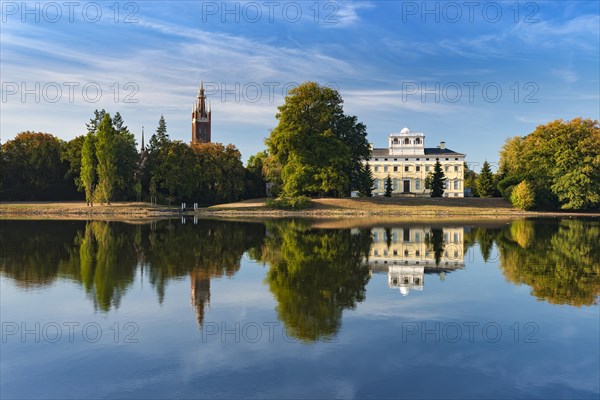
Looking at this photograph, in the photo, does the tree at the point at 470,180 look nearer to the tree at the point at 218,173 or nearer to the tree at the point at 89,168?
the tree at the point at 218,173

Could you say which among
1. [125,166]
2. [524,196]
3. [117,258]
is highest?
[125,166]

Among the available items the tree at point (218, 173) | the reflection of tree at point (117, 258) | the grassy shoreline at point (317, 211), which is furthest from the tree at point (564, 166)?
the reflection of tree at point (117, 258)

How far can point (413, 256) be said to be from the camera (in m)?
19.8

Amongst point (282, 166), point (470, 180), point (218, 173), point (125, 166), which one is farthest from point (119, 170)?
point (470, 180)

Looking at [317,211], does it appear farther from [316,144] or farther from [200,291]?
[200,291]

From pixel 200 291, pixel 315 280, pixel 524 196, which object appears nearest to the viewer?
pixel 200 291

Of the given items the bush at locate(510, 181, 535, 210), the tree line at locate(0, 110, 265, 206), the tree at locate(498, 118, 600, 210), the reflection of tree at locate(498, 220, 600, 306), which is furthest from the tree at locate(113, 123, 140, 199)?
the reflection of tree at locate(498, 220, 600, 306)

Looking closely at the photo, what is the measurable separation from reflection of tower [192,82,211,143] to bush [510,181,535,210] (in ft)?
256

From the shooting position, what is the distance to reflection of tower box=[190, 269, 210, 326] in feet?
36.3

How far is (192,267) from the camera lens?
1694 centimetres

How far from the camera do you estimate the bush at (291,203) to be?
5609 cm

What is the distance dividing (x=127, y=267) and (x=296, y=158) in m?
42.5

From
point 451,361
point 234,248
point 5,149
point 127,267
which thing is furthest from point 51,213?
point 451,361

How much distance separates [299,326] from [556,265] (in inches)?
454
